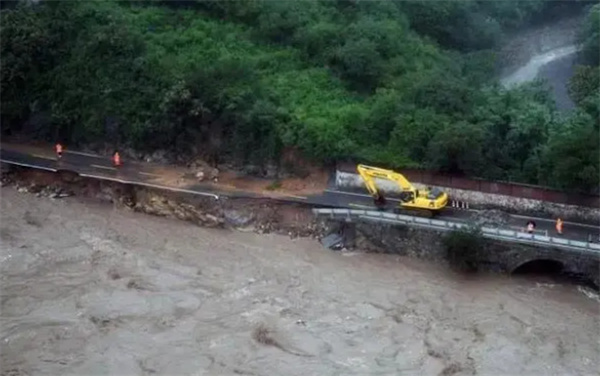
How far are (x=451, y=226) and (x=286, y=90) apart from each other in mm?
11666

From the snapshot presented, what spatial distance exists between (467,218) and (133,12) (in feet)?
76.3

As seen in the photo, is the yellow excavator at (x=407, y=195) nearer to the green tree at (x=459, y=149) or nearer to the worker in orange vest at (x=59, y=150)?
the green tree at (x=459, y=149)

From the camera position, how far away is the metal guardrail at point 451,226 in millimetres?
31906

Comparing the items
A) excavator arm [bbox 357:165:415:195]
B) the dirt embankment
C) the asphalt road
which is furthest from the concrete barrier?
the dirt embankment

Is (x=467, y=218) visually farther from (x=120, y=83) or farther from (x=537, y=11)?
(x=537, y=11)

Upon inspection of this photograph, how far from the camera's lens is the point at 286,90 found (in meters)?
40.2

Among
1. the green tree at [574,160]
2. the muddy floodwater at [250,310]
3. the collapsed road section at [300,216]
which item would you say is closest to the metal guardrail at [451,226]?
the collapsed road section at [300,216]

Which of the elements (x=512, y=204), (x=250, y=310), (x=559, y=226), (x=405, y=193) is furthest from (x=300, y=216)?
(x=559, y=226)

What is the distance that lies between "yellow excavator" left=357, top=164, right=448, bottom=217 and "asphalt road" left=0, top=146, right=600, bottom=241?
558 millimetres

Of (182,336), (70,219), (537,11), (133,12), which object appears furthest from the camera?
(537,11)

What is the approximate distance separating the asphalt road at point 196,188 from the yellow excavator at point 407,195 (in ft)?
1.83

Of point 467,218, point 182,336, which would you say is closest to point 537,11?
point 467,218

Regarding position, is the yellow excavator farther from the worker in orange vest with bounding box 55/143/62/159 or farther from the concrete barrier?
the worker in orange vest with bounding box 55/143/62/159

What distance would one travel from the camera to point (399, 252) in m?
34.2
